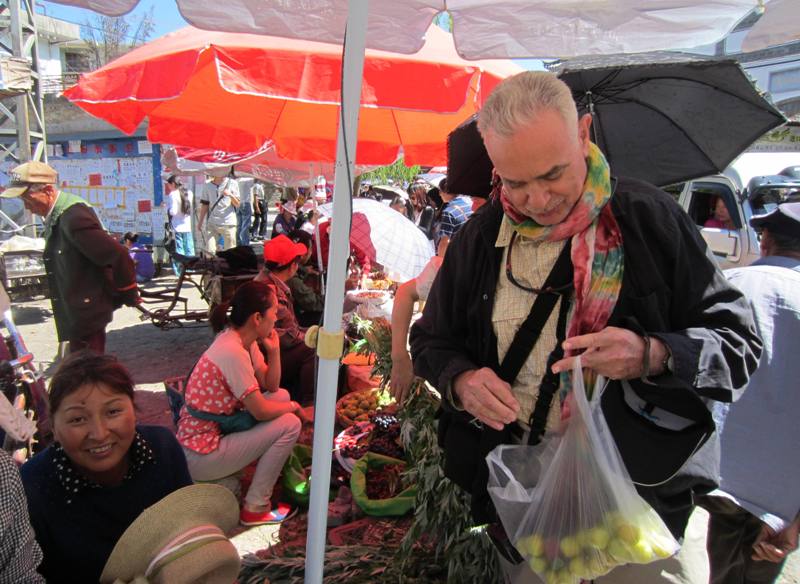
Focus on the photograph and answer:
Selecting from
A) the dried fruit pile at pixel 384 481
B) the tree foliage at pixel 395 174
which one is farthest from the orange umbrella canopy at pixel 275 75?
the tree foliage at pixel 395 174

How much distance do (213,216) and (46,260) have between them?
7609 mm

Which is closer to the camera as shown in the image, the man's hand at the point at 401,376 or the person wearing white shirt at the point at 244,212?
the man's hand at the point at 401,376

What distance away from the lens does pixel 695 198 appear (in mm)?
7812

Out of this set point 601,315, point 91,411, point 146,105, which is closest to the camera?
point 601,315

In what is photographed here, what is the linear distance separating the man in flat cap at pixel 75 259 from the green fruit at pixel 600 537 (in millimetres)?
3849

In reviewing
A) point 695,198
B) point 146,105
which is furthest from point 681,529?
point 695,198

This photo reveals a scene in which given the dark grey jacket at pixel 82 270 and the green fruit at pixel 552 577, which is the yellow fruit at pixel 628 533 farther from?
the dark grey jacket at pixel 82 270

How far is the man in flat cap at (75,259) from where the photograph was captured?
12.7 ft

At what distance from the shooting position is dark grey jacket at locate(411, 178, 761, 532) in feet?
3.88

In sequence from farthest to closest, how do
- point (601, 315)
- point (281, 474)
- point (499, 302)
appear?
point (281, 474)
point (499, 302)
point (601, 315)

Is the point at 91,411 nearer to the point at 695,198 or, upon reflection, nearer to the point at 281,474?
the point at 281,474

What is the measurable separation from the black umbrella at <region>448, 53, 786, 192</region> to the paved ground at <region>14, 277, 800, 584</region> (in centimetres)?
399

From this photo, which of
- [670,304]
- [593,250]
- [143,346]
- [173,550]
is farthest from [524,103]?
[143,346]

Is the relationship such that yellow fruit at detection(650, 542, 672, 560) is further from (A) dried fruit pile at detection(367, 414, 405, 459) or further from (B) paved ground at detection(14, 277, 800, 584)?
(B) paved ground at detection(14, 277, 800, 584)
